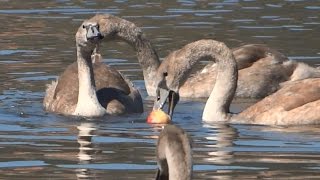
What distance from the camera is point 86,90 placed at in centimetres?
A: 1705

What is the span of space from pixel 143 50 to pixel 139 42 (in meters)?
0.19

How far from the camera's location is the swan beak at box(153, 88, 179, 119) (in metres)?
16.3

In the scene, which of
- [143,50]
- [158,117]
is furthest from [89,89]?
[143,50]

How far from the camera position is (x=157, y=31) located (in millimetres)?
23406

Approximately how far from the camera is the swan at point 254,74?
63.7 ft

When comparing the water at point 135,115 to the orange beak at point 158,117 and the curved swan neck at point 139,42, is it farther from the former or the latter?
the curved swan neck at point 139,42

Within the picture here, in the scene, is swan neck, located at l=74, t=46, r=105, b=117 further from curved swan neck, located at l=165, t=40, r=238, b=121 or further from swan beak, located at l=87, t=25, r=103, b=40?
curved swan neck, located at l=165, t=40, r=238, b=121

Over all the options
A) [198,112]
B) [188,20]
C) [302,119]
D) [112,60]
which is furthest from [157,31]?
[302,119]

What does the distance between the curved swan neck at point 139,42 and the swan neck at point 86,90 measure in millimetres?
1313

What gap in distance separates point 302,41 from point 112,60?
325 cm

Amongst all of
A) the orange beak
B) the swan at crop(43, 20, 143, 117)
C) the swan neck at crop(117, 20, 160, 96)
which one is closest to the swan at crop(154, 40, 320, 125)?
the orange beak

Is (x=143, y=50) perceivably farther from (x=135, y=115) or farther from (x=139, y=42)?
(x=135, y=115)

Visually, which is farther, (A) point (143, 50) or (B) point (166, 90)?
(A) point (143, 50)

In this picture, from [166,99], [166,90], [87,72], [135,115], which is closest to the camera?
[166,99]
